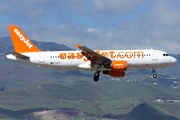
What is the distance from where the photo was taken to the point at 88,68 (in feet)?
390

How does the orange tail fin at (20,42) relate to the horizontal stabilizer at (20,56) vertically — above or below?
above

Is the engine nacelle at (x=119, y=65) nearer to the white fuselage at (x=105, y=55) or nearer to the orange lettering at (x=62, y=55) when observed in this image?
the white fuselage at (x=105, y=55)

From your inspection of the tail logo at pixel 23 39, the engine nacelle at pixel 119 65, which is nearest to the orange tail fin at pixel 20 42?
the tail logo at pixel 23 39

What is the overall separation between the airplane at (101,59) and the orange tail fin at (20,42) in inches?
78.8

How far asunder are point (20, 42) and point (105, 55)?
24.1 metres

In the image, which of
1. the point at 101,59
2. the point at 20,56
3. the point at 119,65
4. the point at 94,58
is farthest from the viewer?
the point at 20,56

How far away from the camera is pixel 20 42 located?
5064 inches

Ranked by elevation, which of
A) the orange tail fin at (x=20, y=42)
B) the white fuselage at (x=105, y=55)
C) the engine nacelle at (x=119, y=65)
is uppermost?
the orange tail fin at (x=20, y=42)

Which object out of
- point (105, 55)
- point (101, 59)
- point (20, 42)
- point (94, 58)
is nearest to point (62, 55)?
point (94, 58)

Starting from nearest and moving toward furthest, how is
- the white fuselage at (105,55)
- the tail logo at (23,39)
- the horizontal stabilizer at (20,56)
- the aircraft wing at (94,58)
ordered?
the aircraft wing at (94,58) < the white fuselage at (105,55) < the horizontal stabilizer at (20,56) < the tail logo at (23,39)

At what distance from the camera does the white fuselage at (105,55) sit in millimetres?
118250

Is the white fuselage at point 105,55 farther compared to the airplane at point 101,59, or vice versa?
the white fuselage at point 105,55

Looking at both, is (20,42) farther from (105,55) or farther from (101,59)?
(101,59)

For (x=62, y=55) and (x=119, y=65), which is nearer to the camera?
(x=119, y=65)
